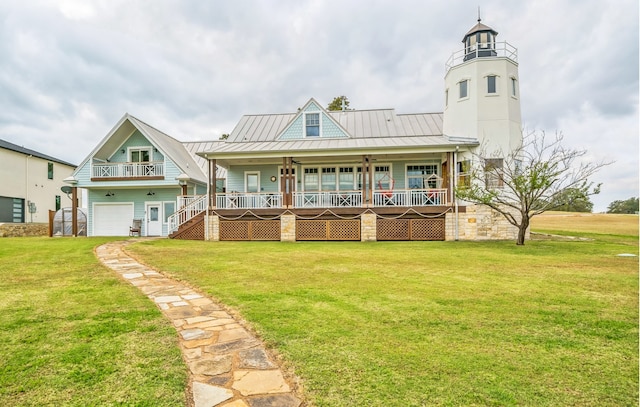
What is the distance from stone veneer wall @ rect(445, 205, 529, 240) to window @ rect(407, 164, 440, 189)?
120 inches

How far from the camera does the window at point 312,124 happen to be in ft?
60.8

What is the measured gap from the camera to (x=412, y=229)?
15.3 metres

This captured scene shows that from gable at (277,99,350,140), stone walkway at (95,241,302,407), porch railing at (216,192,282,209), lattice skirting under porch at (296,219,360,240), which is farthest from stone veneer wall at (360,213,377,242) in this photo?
stone walkway at (95,241,302,407)

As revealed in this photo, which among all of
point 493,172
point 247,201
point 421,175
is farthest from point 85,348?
point 421,175

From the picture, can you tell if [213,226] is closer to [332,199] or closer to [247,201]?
[247,201]

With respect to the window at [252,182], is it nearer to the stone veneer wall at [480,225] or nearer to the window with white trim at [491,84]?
the stone veneer wall at [480,225]

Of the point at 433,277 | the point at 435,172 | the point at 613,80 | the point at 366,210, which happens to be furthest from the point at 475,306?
the point at 435,172

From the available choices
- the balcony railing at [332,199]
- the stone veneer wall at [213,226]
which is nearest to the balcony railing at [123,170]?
the balcony railing at [332,199]

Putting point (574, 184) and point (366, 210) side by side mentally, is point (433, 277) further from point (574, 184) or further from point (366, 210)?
point (574, 184)

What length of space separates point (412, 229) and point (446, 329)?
11.9 m

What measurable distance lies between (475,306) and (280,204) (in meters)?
12.6

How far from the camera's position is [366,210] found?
1525 cm

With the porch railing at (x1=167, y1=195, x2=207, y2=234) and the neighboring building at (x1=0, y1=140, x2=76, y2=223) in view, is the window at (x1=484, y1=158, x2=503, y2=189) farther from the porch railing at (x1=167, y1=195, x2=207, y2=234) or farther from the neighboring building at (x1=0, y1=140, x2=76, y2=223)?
the neighboring building at (x1=0, y1=140, x2=76, y2=223)

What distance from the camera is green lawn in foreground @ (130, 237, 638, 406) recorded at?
2.51 meters
